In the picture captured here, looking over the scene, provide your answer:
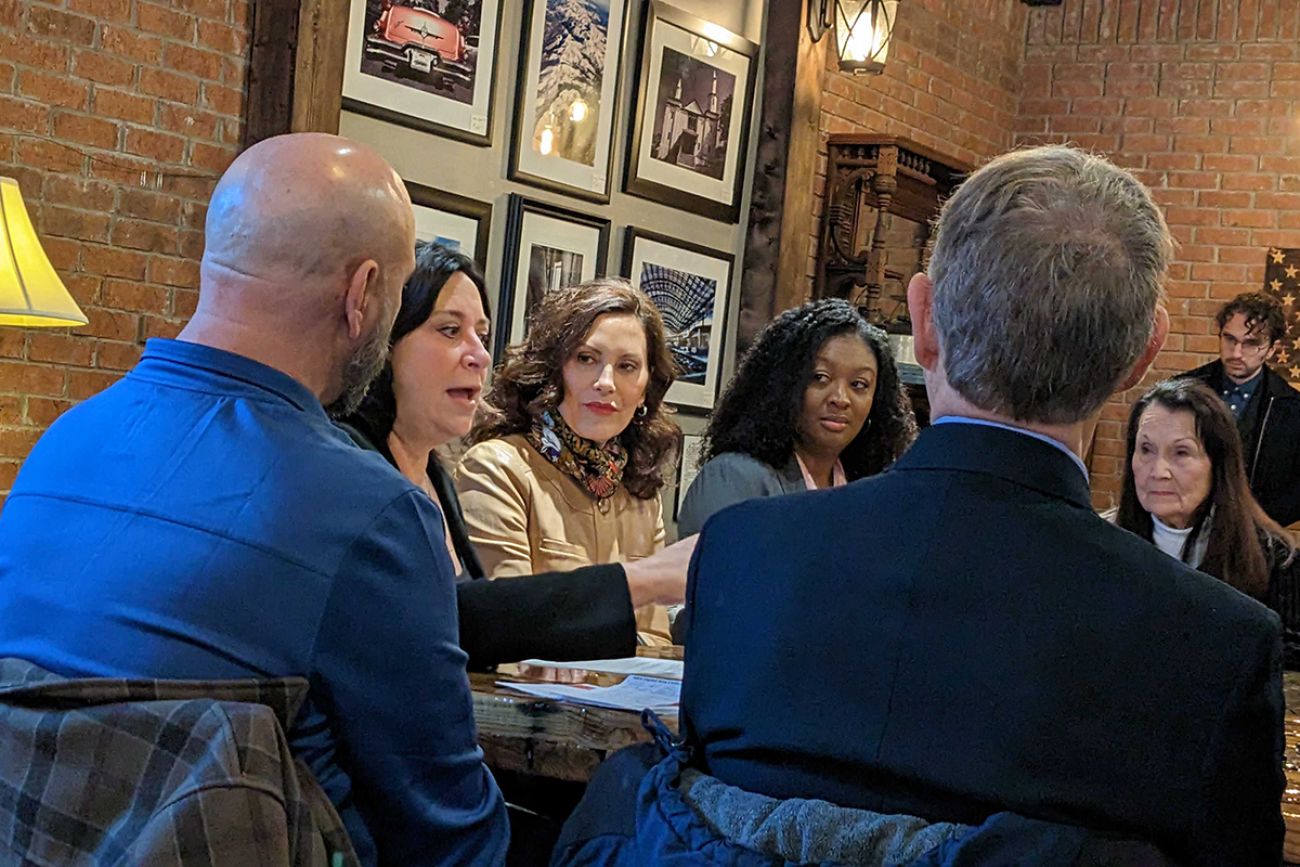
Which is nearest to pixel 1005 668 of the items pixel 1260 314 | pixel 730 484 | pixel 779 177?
pixel 730 484

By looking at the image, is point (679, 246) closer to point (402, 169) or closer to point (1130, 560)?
point (402, 169)

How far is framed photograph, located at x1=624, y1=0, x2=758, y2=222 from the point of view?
5.32m

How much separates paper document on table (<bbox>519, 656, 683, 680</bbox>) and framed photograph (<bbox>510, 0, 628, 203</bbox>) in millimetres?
2757

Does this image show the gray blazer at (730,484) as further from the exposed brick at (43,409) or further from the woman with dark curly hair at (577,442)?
the exposed brick at (43,409)

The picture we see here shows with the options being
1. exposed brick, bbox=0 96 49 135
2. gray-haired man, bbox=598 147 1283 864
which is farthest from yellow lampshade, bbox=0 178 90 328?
gray-haired man, bbox=598 147 1283 864

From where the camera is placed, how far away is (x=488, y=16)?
4.62m

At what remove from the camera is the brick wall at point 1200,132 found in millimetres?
7332

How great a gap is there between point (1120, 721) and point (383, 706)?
24.9 inches

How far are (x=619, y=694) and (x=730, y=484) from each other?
5.95 feet

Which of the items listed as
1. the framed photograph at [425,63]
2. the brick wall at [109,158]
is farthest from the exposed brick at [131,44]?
the framed photograph at [425,63]

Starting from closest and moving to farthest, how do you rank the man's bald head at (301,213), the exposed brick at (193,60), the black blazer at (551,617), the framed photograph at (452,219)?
1. the man's bald head at (301,213)
2. the black blazer at (551,617)
3. the exposed brick at (193,60)
4. the framed photograph at (452,219)

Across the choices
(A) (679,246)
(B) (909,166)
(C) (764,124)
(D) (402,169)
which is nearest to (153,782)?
(D) (402,169)

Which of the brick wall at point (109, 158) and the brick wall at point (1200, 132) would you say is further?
the brick wall at point (1200, 132)

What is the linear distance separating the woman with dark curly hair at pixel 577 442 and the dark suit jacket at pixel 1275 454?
380cm
